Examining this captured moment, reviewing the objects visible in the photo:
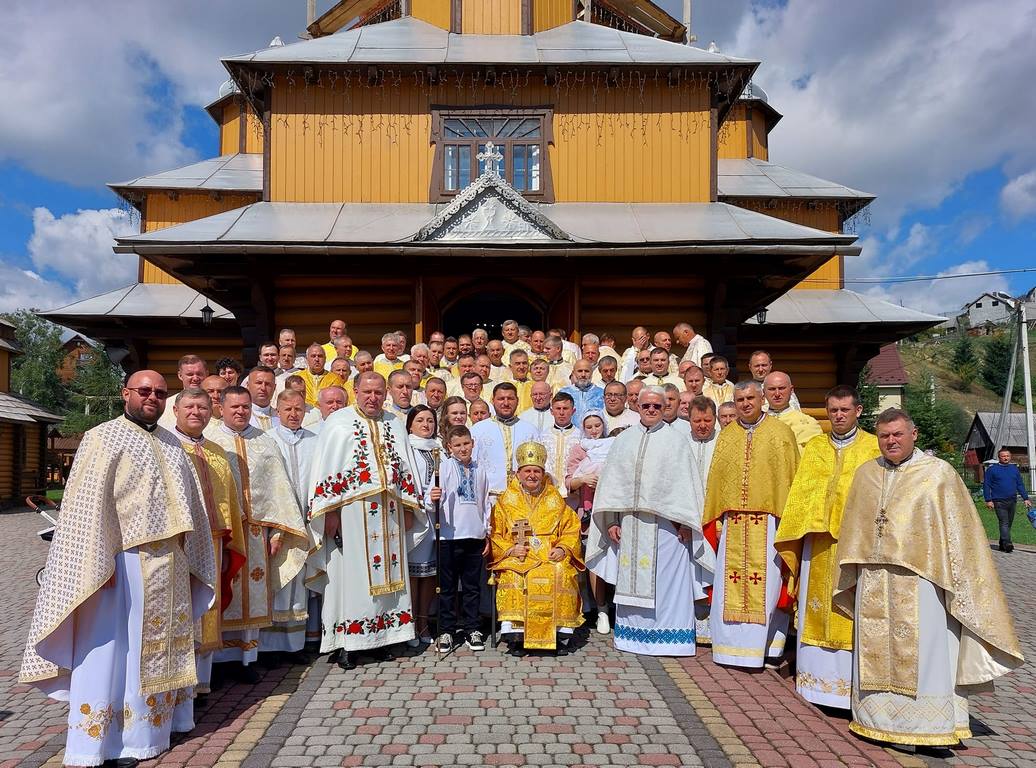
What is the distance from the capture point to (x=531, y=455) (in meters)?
6.06

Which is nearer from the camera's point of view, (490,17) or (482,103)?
(482,103)

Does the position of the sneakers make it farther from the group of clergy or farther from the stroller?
the stroller

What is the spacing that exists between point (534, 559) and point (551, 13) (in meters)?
12.9

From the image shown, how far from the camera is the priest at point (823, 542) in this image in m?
4.96

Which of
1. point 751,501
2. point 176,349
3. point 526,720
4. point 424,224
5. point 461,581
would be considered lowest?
point 526,720

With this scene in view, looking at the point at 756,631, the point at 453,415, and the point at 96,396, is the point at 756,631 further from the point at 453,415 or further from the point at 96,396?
the point at 96,396

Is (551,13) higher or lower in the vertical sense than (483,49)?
higher

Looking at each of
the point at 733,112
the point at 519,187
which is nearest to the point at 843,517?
the point at 519,187

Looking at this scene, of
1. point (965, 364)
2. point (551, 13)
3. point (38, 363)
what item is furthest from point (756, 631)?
point (965, 364)

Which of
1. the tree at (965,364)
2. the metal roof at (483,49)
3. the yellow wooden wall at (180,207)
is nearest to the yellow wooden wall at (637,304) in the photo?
the metal roof at (483,49)

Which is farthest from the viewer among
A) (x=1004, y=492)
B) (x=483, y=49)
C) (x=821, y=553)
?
(x=1004, y=492)

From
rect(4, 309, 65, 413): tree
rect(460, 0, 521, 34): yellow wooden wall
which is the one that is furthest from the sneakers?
rect(4, 309, 65, 413): tree

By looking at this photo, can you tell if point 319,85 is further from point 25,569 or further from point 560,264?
point 25,569

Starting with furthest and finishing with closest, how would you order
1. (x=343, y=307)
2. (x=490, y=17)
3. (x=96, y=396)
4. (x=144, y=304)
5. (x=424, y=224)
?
(x=96, y=396) → (x=144, y=304) → (x=490, y=17) → (x=343, y=307) → (x=424, y=224)
